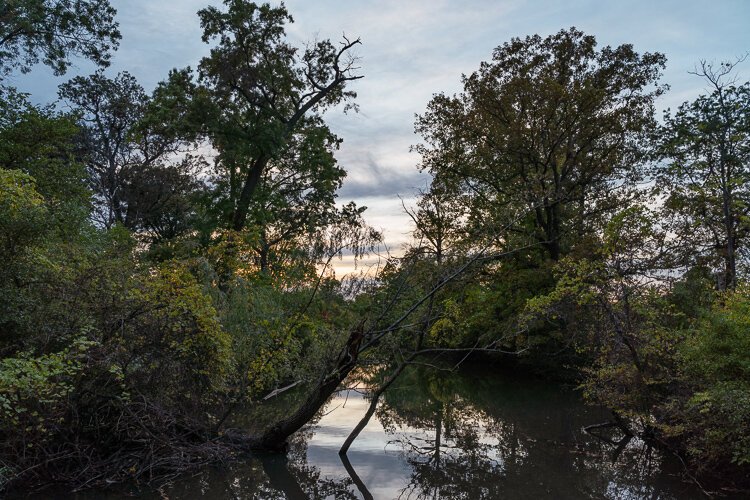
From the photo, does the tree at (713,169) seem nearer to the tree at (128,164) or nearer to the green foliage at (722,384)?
the green foliage at (722,384)

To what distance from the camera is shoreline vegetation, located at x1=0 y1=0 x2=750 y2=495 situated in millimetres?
7965

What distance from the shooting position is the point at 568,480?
28.6 ft

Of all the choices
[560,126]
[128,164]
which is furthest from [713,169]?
[128,164]

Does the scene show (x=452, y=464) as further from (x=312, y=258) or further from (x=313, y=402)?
(x=312, y=258)

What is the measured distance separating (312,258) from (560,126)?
12273 mm

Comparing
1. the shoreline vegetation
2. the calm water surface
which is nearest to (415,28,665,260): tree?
the shoreline vegetation

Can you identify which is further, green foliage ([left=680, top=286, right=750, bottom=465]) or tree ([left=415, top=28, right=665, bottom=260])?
tree ([left=415, top=28, right=665, bottom=260])

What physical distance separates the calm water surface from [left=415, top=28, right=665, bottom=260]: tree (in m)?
7.60

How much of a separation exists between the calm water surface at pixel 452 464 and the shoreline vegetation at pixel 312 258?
54 centimetres

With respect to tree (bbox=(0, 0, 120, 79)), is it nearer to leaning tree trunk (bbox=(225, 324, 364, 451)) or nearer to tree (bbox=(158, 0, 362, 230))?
tree (bbox=(158, 0, 362, 230))

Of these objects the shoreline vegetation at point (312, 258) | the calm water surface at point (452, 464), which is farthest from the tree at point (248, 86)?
the calm water surface at point (452, 464)

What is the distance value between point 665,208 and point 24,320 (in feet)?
48.3

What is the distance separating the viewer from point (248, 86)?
72.5 feet

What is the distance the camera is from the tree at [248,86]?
21.4 m
